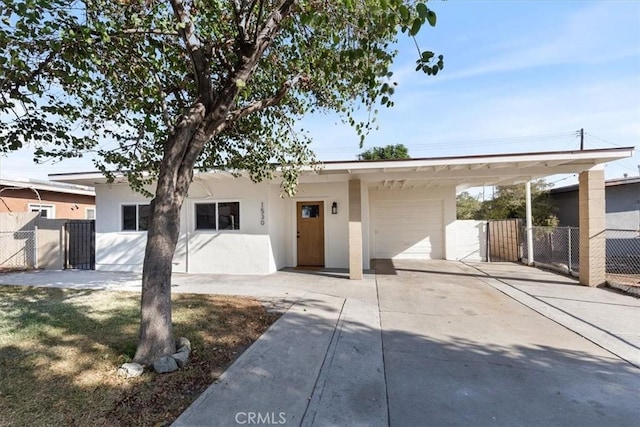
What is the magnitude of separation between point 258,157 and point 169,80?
5.82 feet

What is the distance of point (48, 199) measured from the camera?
15.0 meters

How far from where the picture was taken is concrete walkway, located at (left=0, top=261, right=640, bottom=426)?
273 cm

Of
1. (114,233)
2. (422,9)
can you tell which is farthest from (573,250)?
(114,233)

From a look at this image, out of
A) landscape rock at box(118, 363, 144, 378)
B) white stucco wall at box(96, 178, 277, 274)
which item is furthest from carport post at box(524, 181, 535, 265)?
landscape rock at box(118, 363, 144, 378)

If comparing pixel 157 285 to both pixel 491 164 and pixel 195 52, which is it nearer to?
pixel 195 52

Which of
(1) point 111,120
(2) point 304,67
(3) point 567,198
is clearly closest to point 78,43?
(1) point 111,120

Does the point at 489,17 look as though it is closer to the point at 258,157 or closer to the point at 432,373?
the point at 258,157

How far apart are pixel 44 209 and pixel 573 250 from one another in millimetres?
20868

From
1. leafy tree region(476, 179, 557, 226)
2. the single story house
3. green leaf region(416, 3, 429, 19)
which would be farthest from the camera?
leafy tree region(476, 179, 557, 226)

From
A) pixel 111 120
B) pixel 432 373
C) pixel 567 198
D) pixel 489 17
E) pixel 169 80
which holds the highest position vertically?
pixel 489 17

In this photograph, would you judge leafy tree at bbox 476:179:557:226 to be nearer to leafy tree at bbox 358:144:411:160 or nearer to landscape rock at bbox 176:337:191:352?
leafy tree at bbox 358:144:411:160

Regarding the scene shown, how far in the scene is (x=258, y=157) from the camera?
19.0 feet

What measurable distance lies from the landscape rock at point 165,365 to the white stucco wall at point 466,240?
11.5 m

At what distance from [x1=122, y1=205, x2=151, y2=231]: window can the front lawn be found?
14.2 ft
